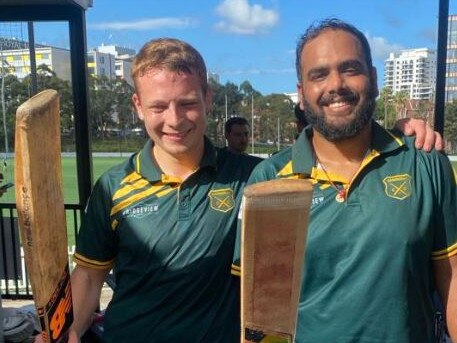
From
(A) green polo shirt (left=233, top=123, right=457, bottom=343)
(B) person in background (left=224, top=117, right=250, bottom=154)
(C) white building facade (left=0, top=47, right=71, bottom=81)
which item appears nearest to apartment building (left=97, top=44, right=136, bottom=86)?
(C) white building facade (left=0, top=47, right=71, bottom=81)

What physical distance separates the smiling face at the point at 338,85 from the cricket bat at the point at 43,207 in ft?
2.49

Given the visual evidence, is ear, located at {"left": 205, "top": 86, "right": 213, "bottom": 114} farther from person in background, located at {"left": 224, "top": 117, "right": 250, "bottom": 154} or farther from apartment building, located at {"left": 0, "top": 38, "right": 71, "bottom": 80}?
person in background, located at {"left": 224, "top": 117, "right": 250, "bottom": 154}

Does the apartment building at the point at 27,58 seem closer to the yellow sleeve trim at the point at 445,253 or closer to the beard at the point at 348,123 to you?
the beard at the point at 348,123

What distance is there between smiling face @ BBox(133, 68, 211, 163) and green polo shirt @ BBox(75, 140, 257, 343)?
10 cm

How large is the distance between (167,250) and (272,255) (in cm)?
50

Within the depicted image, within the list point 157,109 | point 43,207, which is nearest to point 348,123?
point 157,109

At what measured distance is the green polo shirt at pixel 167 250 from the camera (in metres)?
1.69

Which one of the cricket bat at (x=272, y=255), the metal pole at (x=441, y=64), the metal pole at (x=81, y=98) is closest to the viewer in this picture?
the cricket bat at (x=272, y=255)

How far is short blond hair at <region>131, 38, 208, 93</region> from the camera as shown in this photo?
5.61 feet

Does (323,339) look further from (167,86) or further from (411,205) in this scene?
(167,86)

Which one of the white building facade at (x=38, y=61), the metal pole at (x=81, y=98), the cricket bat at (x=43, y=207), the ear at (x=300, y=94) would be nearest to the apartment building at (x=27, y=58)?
the white building facade at (x=38, y=61)

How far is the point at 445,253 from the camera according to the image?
153 cm

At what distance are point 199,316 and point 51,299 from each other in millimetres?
480

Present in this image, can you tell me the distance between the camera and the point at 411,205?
149cm
